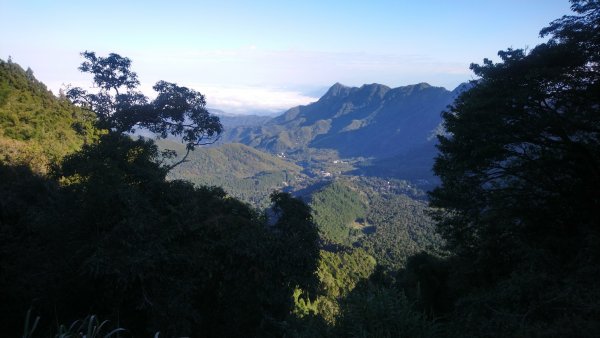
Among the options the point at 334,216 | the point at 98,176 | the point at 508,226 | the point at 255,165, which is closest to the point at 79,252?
the point at 98,176

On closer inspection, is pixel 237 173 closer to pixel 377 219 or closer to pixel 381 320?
pixel 377 219

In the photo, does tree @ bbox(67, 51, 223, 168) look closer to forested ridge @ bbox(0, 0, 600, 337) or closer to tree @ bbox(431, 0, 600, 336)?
forested ridge @ bbox(0, 0, 600, 337)

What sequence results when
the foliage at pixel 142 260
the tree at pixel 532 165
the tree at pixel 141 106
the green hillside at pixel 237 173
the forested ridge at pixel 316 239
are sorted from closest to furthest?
the forested ridge at pixel 316 239
the foliage at pixel 142 260
the tree at pixel 532 165
the tree at pixel 141 106
the green hillside at pixel 237 173

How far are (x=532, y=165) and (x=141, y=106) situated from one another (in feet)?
45.7

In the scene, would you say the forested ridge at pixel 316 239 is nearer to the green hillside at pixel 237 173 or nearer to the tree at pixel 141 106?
the tree at pixel 141 106

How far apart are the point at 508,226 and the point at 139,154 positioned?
10.7m

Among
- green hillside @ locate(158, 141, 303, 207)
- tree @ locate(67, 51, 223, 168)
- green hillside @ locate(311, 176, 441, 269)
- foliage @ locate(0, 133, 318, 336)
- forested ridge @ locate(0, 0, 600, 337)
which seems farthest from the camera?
green hillside @ locate(158, 141, 303, 207)

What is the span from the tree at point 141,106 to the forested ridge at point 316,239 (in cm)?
370

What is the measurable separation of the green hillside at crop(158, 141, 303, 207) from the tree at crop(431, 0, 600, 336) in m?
123

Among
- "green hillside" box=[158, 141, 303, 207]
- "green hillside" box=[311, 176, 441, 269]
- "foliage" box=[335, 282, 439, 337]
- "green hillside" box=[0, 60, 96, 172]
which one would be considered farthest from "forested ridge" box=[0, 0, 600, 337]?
"green hillside" box=[158, 141, 303, 207]

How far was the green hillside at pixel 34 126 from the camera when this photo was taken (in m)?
14.9

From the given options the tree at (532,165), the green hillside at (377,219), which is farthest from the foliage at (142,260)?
the green hillside at (377,219)

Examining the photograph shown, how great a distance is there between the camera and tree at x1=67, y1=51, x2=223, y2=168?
14172 millimetres

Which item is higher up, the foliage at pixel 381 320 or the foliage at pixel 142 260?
the foliage at pixel 381 320
